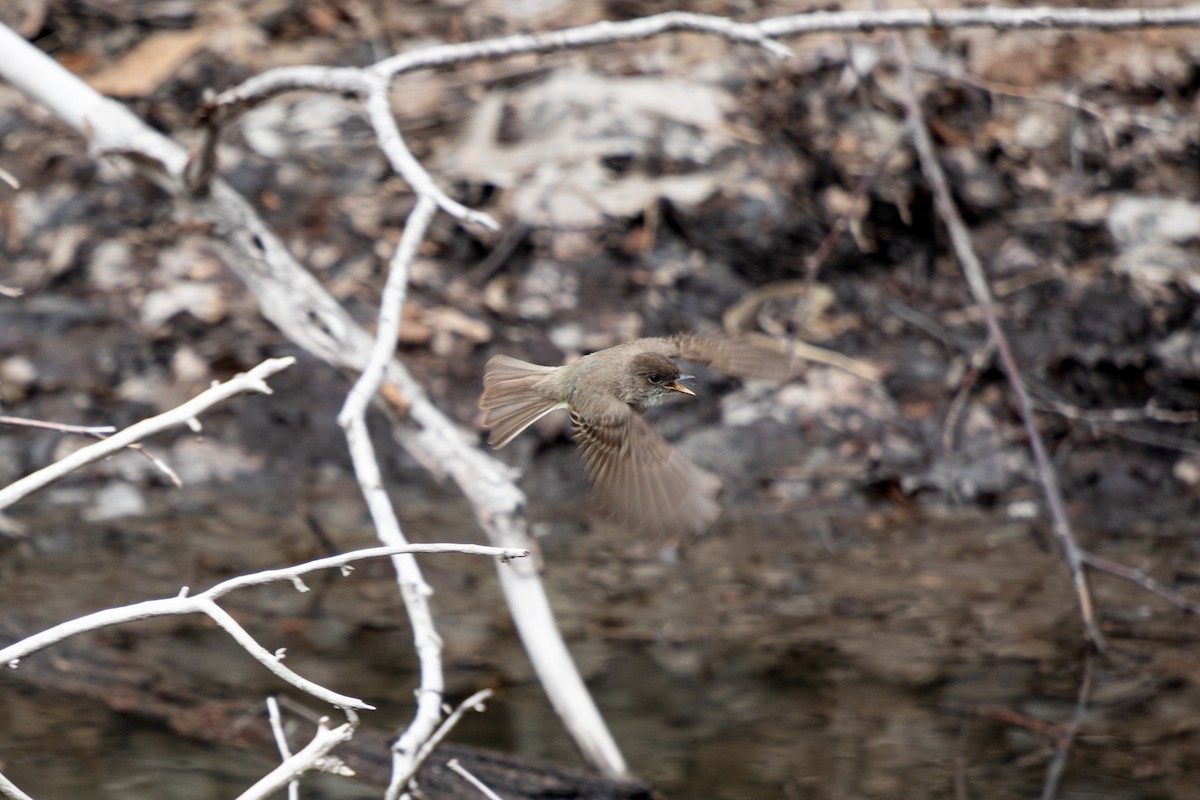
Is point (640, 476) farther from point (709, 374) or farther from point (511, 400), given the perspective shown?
point (709, 374)

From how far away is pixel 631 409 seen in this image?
12.4 feet

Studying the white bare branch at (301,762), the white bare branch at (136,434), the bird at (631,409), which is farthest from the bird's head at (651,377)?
the white bare branch at (301,762)

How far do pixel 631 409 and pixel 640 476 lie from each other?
27cm

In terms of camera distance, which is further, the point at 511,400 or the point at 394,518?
the point at 511,400

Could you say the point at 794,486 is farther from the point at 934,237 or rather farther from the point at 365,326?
the point at 365,326

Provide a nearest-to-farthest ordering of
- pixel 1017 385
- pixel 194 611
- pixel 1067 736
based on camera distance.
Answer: pixel 194 611, pixel 1067 736, pixel 1017 385

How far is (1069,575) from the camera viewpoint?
18.8 ft

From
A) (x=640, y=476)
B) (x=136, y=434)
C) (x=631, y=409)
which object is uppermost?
(x=136, y=434)

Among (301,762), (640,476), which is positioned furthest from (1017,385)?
(301,762)

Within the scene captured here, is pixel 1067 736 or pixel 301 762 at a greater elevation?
pixel 301 762

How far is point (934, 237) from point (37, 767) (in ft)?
16.3

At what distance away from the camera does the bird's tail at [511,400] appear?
3.82 metres

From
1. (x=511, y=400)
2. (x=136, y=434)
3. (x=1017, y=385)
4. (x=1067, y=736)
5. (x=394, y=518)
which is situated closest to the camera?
(x=136, y=434)

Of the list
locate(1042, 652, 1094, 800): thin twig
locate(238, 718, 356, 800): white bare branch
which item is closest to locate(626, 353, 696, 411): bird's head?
locate(238, 718, 356, 800): white bare branch
